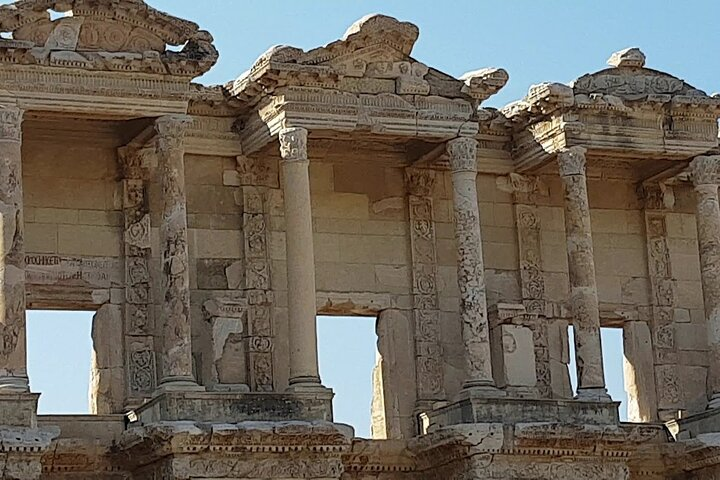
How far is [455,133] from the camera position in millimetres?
23766

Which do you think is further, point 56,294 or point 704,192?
point 704,192

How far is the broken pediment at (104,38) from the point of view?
2191 cm

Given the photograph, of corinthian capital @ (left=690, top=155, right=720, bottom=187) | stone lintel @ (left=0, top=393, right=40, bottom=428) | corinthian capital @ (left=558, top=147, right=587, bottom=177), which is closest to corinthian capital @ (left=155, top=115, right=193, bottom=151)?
stone lintel @ (left=0, top=393, right=40, bottom=428)

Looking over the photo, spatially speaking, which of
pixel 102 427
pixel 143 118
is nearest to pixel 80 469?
pixel 102 427

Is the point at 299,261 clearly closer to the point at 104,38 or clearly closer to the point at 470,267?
the point at 470,267

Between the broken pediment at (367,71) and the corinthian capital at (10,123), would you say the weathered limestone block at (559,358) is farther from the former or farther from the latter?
the corinthian capital at (10,123)

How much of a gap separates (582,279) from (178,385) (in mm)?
5614

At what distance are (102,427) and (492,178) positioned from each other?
21.4ft

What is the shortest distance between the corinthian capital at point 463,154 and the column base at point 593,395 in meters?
→ 3.16

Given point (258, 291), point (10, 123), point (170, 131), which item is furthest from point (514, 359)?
point (10, 123)

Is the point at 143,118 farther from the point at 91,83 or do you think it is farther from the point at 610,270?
the point at 610,270

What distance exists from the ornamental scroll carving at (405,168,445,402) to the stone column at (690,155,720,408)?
3583 mm

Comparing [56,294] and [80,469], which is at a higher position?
[56,294]

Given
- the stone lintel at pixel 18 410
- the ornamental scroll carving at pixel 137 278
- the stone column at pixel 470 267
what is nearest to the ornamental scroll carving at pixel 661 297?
the stone column at pixel 470 267
